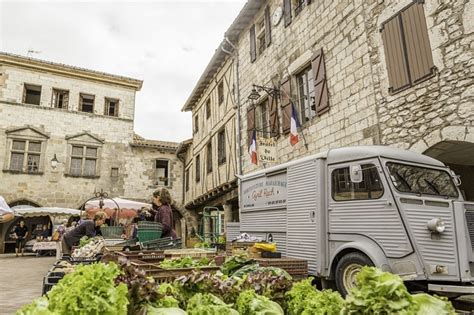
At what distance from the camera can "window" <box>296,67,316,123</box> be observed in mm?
9484

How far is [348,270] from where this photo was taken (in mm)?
4703

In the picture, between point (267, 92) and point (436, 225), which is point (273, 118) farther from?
point (436, 225)

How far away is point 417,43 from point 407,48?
21cm

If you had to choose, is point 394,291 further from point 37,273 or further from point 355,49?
point 37,273

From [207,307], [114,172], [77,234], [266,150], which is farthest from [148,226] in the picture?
[114,172]

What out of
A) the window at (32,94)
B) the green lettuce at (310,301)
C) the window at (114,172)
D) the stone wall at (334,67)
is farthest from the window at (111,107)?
the green lettuce at (310,301)

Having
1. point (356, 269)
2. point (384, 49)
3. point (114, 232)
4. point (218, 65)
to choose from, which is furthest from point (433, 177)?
point (218, 65)

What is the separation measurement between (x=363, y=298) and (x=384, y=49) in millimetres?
6987

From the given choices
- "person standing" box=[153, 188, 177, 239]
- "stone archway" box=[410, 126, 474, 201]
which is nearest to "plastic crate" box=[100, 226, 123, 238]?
"person standing" box=[153, 188, 177, 239]

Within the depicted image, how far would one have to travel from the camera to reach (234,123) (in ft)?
45.1

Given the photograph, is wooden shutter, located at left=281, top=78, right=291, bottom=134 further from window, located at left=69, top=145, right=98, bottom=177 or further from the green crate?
window, located at left=69, top=145, right=98, bottom=177

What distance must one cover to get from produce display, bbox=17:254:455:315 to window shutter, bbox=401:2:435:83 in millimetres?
5969

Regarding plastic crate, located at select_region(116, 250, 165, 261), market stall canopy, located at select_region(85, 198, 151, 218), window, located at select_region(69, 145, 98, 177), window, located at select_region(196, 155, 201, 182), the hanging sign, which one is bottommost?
plastic crate, located at select_region(116, 250, 165, 261)

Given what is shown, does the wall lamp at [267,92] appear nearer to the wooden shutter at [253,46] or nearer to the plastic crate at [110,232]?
A: the wooden shutter at [253,46]
